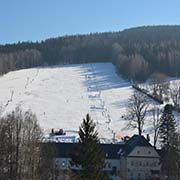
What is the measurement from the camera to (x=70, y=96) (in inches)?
4847

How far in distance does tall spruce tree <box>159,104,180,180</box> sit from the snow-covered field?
19.4 meters

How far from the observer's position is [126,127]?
88938 millimetres

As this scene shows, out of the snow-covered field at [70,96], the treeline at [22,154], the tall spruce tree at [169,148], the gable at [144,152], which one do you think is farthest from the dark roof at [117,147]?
the treeline at [22,154]

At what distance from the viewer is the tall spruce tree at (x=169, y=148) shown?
5709 cm

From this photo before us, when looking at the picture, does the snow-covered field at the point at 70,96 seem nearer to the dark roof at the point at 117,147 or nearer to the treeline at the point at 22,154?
the dark roof at the point at 117,147

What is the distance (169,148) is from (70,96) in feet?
213

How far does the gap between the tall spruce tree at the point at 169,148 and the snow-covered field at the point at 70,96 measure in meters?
19.4

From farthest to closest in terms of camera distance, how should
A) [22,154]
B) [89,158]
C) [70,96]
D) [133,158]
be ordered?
[70,96] → [133,158] → [22,154] → [89,158]

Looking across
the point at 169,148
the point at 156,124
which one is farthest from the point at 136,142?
the point at 156,124

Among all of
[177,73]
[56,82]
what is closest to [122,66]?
[177,73]

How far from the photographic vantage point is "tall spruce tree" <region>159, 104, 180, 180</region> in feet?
187

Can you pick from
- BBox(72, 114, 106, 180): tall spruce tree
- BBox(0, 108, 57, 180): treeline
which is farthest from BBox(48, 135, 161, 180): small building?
BBox(72, 114, 106, 180): tall spruce tree

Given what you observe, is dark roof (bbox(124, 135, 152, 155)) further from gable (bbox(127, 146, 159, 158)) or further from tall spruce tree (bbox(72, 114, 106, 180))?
tall spruce tree (bbox(72, 114, 106, 180))

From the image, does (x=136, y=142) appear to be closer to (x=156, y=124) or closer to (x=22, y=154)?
(x=156, y=124)
